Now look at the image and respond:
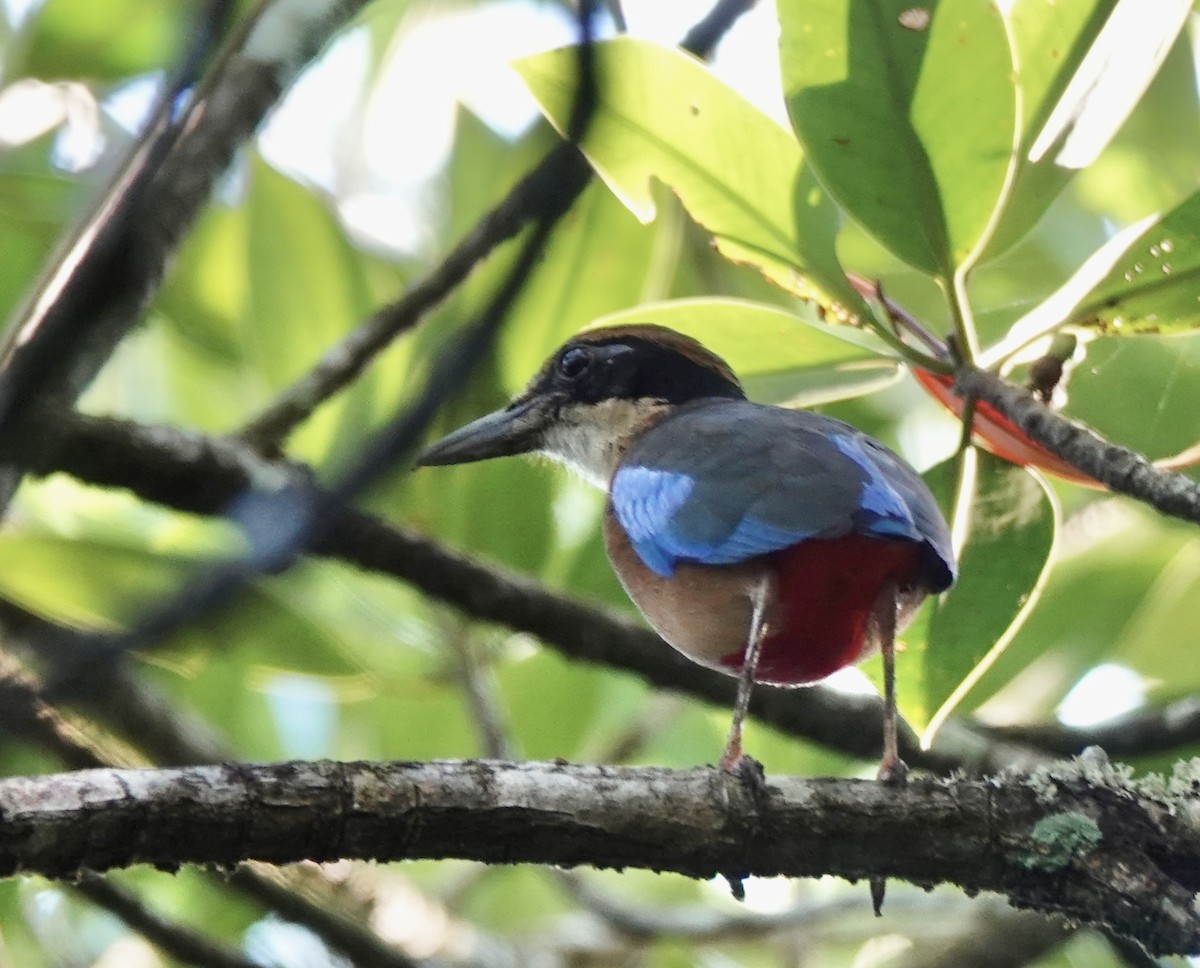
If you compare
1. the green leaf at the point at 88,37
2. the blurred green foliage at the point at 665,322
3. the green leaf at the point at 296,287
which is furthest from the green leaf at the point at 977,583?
the green leaf at the point at 88,37

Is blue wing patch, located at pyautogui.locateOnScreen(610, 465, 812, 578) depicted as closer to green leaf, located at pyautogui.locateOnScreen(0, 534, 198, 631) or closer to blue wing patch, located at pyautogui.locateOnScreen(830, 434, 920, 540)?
blue wing patch, located at pyautogui.locateOnScreen(830, 434, 920, 540)

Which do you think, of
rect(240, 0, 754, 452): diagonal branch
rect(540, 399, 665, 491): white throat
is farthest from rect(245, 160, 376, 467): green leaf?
rect(540, 399, 665, 491): white throat

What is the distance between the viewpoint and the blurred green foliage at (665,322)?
2.82 m

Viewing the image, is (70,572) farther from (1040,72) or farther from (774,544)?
(1040,72)

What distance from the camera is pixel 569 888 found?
422 cm

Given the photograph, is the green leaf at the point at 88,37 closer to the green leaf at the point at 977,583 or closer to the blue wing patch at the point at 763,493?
the blue wing patch at the point at 763,493

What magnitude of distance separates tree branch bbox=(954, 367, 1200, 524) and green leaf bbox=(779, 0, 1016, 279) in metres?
0.26

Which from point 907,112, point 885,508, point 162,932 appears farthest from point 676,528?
point 162,932

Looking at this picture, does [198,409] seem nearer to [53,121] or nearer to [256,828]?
[53,121]

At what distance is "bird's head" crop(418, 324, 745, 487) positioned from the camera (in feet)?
12.4

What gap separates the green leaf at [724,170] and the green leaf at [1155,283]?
0.45m

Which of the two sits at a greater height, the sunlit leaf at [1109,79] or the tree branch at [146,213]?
the sunlit leaf at [1109,79]

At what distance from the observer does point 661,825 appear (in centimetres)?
226

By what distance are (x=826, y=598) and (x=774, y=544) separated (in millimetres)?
204
